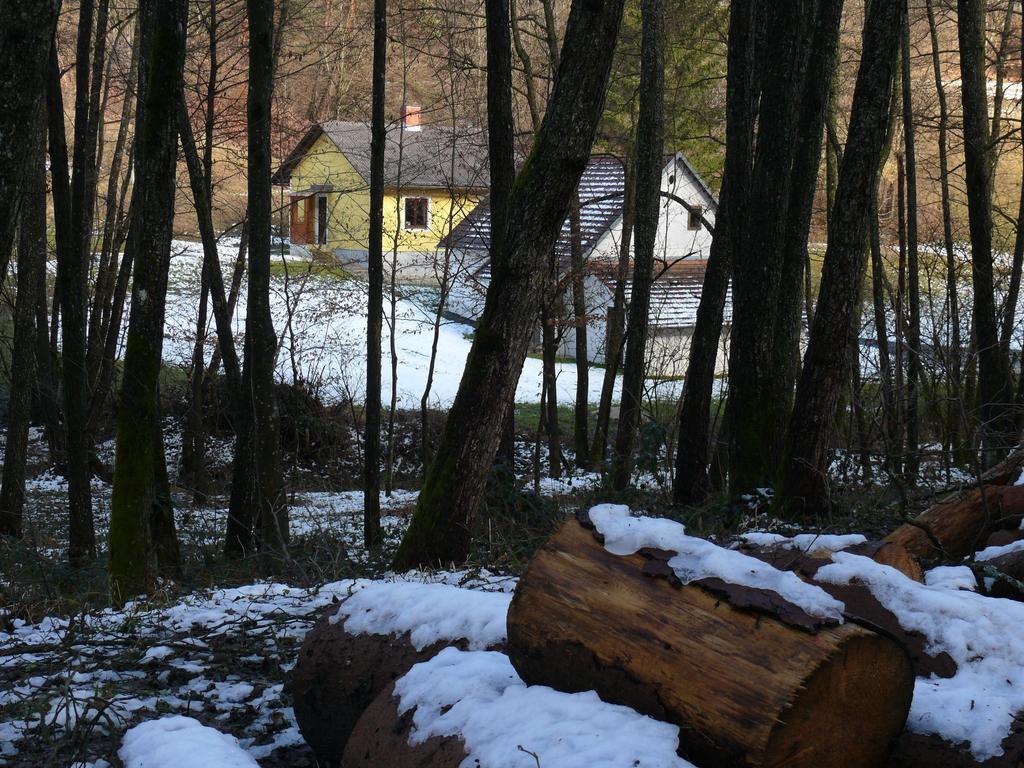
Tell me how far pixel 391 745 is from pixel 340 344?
19.7m

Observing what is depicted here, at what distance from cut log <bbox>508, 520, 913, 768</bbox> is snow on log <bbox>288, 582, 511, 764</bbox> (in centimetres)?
56

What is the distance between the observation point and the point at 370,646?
12.6 ft

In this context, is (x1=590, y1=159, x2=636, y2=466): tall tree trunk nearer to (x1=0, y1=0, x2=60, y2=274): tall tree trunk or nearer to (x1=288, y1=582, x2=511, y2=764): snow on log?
(x1=0, y1=0, x2=60, y2=274): tall tree trunk

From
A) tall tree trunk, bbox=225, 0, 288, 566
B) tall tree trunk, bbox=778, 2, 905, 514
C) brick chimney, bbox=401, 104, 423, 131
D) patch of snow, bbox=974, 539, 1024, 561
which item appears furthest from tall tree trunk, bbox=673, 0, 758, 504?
brick chimney, bbox=401, 104, 423, 131

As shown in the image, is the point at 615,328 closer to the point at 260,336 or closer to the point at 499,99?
the point at 499,99

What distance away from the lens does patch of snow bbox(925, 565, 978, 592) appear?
4.36 meters

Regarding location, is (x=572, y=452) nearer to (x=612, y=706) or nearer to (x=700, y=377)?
(x=700, y=377)

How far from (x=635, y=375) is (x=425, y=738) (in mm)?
9590

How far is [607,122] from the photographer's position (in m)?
22.4

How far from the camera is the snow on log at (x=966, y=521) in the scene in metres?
5.71

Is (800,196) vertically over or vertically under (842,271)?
over

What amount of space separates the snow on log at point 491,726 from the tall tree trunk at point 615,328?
13.0 metres

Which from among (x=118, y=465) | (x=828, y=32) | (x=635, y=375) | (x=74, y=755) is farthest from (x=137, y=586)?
(x=828, y=32)

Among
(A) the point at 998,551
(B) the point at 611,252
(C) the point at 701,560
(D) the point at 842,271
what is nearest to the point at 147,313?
(D) the point at 842,271
